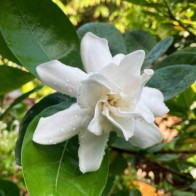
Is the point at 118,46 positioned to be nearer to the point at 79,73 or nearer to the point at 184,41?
the point at 79,73

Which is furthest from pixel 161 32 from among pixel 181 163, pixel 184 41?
pixel 181 163

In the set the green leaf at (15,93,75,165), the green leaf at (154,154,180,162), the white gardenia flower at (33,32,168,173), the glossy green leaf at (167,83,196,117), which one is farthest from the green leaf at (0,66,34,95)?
the green leaf at (154,154,180,162)

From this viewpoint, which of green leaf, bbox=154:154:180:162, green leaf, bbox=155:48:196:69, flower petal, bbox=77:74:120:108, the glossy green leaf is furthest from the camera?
green leaf, bbox=154:154:180:162

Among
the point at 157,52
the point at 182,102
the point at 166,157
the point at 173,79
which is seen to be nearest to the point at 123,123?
the point at 173,79

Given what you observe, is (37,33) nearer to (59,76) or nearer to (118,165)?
(59,76)

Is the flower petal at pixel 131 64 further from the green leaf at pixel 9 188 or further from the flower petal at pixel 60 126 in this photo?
the green leaf at pixel 9 188

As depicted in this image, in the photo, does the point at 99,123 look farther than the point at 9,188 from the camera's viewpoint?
No

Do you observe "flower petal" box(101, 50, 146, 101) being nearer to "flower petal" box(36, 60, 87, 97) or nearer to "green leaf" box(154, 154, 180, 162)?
"flower petal" box(36, 60, 87, 97)
